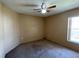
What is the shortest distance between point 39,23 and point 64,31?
249 centimetres

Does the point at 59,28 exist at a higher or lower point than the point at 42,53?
higher

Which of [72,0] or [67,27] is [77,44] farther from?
[72,0]

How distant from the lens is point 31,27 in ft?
17.9

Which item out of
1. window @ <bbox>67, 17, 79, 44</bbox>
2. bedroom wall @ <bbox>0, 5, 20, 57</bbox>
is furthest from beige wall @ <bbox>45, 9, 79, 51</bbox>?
bedroom wall @ <bbox>0, 5, 20, 57</bbox>

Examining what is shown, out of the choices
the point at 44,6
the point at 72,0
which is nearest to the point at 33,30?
the point at 44,6

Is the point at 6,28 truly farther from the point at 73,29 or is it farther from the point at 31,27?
the point at 73,29

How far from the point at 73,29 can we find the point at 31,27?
3.07m

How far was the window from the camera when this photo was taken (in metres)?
3.79

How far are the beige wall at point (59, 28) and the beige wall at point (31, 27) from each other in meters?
0.65

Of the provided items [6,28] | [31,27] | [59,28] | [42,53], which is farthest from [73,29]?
Answer: [6,28]

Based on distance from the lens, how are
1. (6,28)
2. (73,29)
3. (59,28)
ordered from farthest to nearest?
(59,28), (73,29), (6,28)

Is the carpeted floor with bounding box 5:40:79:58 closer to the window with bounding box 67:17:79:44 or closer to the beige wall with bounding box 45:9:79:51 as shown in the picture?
the beige wall with bounding box 45:9:79:51

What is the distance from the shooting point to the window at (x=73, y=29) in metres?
3.79

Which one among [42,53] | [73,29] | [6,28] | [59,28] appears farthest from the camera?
[59,28]
